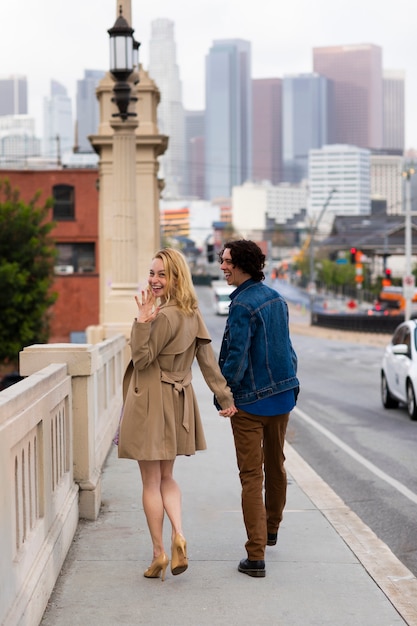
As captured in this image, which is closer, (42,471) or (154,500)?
(42,471)

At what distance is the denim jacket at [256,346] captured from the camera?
260 inches

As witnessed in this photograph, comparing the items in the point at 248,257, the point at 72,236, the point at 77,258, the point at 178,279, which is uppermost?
the point at 72,236

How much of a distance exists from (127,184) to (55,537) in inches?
533

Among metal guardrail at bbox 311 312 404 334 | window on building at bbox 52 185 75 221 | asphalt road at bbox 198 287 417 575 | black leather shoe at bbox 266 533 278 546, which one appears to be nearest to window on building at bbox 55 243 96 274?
window on building at bbox 52 185 75 221

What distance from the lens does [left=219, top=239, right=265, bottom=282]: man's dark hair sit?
22.0 feet

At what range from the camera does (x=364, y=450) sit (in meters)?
13.9

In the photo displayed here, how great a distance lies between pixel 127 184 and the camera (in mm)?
19359

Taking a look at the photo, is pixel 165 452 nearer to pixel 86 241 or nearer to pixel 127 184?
pixel 127 184

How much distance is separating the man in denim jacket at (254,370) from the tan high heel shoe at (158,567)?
48cm

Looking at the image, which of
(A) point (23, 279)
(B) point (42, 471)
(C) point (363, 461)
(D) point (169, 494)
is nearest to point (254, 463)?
(D) point (169, 494)

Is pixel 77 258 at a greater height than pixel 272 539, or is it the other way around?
pixel 77 258

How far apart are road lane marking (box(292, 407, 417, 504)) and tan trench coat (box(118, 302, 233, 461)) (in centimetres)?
427

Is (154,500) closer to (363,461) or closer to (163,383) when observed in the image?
(163,383)

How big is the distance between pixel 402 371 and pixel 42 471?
12.0 metres
